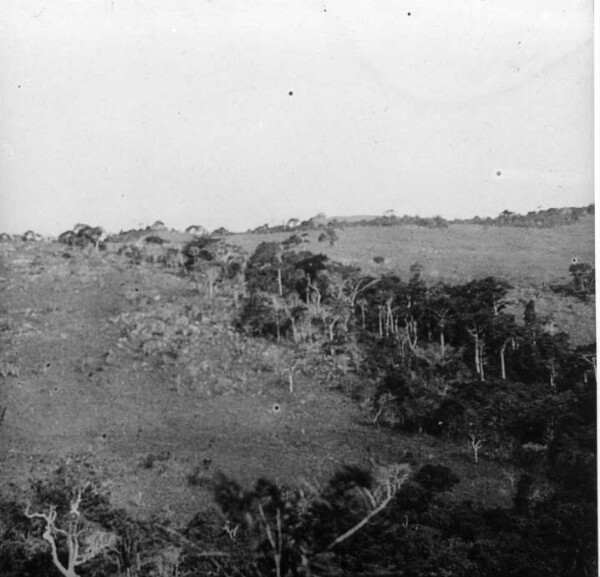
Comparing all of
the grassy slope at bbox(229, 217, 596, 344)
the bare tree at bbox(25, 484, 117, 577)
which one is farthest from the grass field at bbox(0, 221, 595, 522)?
the bare tree at bbox(25, 484, 117, 577)

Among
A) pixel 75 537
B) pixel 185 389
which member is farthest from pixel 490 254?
pixel 75 537

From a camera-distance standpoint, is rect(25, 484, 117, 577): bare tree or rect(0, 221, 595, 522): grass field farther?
rect(0, 221, 595, 522): grass field

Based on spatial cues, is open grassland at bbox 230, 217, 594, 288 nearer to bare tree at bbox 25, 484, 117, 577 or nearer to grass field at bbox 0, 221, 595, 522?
grass field at bbox 0, 221, 595, 522

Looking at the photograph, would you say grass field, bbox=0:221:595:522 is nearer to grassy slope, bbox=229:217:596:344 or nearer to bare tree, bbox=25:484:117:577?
grassy slope, bbox=229:217:596:344

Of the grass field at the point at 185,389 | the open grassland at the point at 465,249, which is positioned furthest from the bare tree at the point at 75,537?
the open grassland at the point at 465,249

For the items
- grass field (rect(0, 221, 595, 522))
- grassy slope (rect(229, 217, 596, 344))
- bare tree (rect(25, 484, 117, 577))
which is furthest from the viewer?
grassy slope (rect(229, 217, 596, 344))

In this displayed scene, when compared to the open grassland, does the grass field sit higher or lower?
lower

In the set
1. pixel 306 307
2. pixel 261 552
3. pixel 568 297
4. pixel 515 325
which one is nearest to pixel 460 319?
pixel 515 325

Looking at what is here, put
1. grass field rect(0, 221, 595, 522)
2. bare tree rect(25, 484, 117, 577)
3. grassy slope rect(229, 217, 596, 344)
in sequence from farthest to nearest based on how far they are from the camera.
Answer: grassy slope rect(229, 217, 596, 344) < grass field rect(0, 221, 595, 522) < bare tree rect(25, 484, 117, 577)

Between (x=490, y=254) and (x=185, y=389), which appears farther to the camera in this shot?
(x=490, y=254)

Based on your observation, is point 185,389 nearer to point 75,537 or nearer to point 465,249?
point 75,537

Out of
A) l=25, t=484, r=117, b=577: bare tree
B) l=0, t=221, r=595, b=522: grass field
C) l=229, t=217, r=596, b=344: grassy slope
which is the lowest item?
l=25, t=484, r=117, b=577: bare tree

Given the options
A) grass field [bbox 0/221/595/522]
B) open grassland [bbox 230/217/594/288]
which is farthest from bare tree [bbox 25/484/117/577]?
open grassland [bbox 230/217/594/288]
